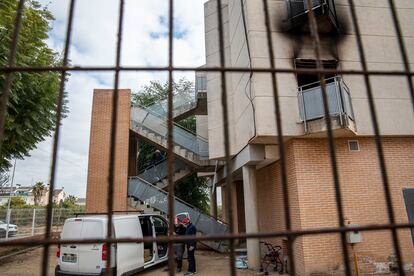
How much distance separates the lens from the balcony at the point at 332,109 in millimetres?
8523

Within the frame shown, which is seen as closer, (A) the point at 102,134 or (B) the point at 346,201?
(B) the point at 346,201

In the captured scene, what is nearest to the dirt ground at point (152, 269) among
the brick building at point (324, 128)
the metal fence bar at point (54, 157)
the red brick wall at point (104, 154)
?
the brick building at point (324, 128)

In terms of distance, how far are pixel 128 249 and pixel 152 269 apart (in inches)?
80.4

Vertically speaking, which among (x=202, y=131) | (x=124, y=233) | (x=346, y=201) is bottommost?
(x=124, y=233)

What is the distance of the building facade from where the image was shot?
888cm

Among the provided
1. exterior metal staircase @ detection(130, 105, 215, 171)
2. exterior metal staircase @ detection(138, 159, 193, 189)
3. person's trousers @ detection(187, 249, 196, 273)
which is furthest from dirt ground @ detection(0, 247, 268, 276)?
exterior metal staircase @ detection(138, 159, 193, 189)

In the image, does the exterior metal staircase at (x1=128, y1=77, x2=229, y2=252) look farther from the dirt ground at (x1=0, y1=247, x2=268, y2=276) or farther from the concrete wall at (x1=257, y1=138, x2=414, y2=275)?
the concrete wall at (x1=257, y1=138, x2=414, y2=275)

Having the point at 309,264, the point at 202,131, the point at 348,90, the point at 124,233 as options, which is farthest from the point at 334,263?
the point at 202,131

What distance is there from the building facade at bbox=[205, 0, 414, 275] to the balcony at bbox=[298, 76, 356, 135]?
0.03 meters

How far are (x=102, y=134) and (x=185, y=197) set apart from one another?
10362 millimetres

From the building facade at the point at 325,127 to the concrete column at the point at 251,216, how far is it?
0.03 metres

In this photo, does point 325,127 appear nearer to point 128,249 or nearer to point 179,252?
point 179,252

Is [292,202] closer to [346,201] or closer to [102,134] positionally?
[346,201]

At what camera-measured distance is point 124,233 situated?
805 cm
